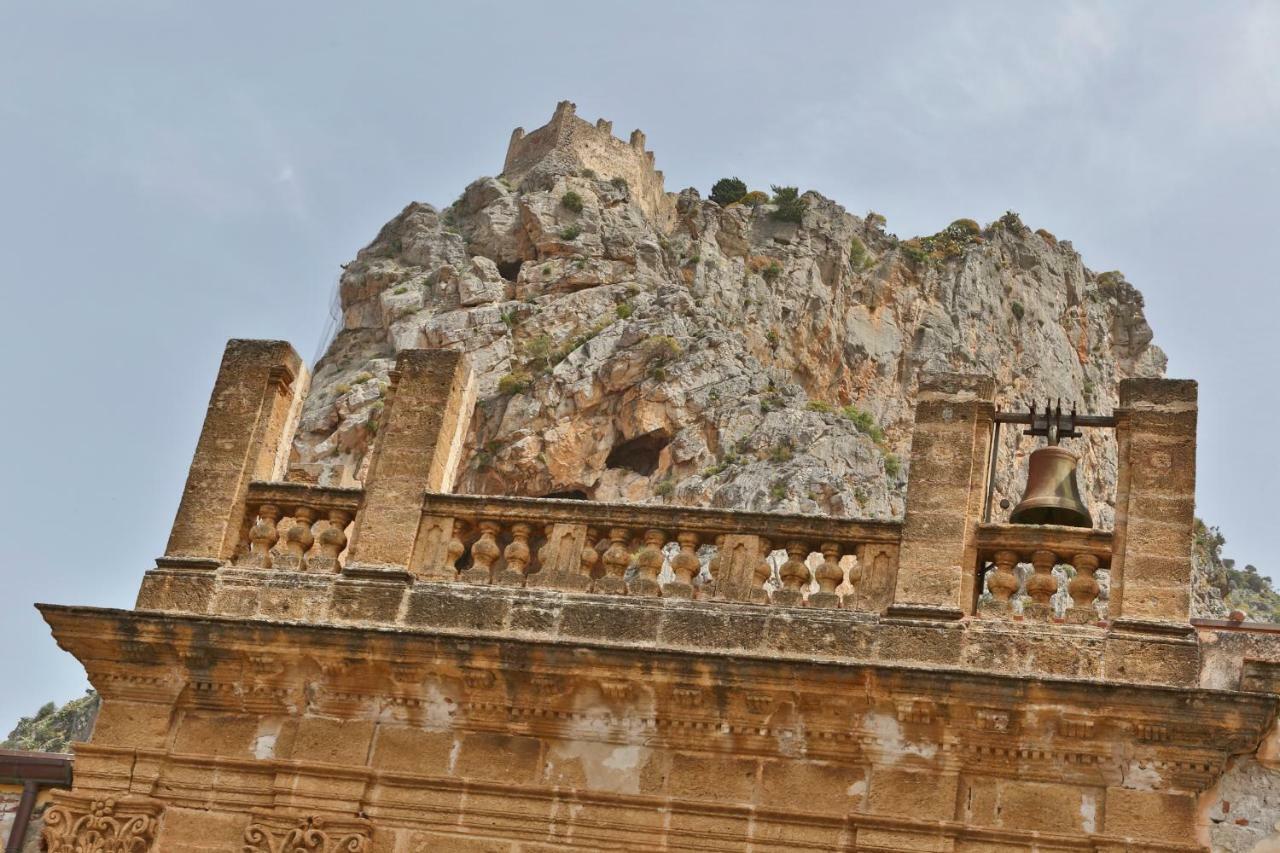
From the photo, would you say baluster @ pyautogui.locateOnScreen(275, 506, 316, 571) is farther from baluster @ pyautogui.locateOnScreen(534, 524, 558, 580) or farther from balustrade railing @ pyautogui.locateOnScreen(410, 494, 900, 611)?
baluster @ pyautogui.locateOnScreen(534, 524, 558, 580)

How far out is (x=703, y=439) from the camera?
57.5 m

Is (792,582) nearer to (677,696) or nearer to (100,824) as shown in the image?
(677,696)

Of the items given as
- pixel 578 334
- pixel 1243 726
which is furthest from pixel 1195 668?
pixel 578 334

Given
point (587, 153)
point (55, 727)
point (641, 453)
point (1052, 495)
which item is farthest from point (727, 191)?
point (1052, 495)

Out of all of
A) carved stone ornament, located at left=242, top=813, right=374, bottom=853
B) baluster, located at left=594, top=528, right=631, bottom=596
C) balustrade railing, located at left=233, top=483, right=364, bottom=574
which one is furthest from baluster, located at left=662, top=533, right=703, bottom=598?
carved stone ornament, located at left=242, top=813, right=374, bottom=853

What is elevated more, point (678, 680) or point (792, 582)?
point (792, 582)

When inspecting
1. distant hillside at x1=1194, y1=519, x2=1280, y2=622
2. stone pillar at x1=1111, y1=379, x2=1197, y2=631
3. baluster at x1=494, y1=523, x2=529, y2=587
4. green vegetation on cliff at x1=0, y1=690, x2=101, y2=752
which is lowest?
baluster at x1=494, y1=523, x2=529, y2=587

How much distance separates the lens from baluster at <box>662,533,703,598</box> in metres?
8.16

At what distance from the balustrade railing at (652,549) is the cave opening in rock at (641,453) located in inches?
1948

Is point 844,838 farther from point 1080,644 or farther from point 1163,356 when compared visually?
point 1163,356

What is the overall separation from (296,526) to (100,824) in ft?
5.73

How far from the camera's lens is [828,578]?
320 inches

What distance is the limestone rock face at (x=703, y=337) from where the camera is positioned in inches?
2255

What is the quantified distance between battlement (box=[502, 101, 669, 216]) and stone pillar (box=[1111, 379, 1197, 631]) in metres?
63.1
